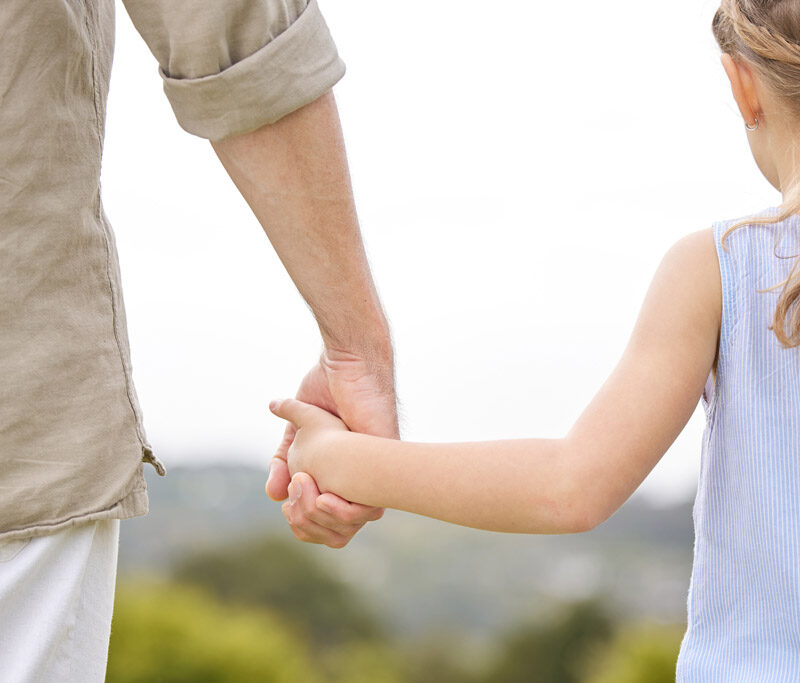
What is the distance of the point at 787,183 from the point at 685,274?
0.20m

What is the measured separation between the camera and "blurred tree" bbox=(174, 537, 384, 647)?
9.85 metres

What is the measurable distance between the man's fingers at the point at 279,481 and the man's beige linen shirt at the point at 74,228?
50 cm

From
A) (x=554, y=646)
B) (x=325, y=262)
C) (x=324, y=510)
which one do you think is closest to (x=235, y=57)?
(x=325, y=262)

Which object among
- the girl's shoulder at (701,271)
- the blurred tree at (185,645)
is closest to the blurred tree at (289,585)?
the blurred tree at (185,645)

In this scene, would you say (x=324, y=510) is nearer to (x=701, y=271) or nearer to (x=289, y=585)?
(x=701, y=271)

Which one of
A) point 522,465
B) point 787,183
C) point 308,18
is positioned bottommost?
point 522,465

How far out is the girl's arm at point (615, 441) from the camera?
121 centimetres

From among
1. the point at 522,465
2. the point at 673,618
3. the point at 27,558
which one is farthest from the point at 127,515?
the point at 673,618

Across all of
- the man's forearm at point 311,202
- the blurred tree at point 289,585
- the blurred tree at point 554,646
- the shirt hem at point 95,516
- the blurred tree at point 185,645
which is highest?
the man's forearm at point 311,202

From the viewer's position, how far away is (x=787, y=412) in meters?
1.21

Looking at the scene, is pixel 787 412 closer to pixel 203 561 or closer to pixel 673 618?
pixel 673 618

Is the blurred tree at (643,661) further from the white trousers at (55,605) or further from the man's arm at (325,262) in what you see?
the white trousers at (55,605)

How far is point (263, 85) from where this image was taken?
135 cm

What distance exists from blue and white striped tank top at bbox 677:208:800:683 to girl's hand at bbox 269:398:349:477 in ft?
1.98
